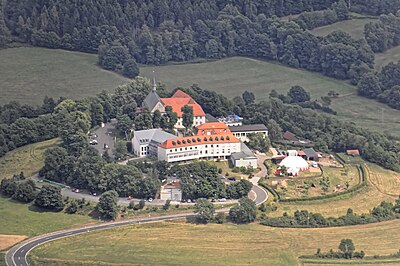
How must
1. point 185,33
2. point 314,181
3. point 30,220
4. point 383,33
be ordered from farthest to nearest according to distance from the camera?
point 185,33, point 383,33, point 314,181, point 30,220

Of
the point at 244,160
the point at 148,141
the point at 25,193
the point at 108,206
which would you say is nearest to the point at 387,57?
the point at 244,160

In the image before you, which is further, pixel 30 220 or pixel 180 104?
pixel 180 104

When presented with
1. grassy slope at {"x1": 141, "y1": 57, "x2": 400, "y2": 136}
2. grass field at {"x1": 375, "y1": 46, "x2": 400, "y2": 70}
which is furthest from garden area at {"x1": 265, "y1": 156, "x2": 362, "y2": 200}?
grass field at {"x1": 375, "y1": 46, "x2": 400, "y2": 70}

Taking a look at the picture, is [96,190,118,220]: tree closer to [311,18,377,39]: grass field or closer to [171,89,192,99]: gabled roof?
[171,89,192,99]: gabled roof

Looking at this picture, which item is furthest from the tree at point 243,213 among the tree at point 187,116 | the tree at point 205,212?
the tree at point 187,116

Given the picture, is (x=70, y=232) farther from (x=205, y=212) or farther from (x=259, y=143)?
(x=259, y=143)

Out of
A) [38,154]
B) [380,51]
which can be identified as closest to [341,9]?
[380,51]

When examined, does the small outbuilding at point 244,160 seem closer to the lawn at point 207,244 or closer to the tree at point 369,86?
the lawn at point 207,244
